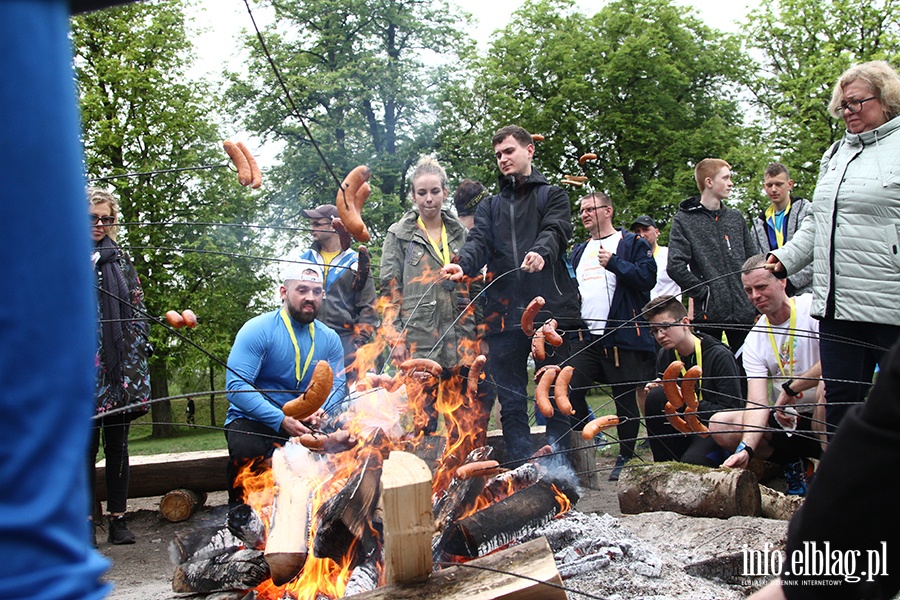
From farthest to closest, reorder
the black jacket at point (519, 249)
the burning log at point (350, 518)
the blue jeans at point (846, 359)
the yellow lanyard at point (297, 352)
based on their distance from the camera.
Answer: the black jacket at point (519, 249) → the yellow lanyard at point (297, 352) → the blue jeans at point (846, 359) → the burning log at point (350, 518)

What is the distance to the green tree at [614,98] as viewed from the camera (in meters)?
23.3

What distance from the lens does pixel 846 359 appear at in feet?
14.3

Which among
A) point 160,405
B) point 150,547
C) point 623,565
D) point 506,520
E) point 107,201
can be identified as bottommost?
point 160,405

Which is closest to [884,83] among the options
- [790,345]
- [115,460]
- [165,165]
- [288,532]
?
[790,345]

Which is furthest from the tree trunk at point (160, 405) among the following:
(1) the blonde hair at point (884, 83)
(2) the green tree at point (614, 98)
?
(1) the blonde hair at point (884, 83)

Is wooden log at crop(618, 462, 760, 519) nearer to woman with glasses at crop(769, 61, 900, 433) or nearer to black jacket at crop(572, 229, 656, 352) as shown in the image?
woman with glasses at crop(769, 61, 900, 433)

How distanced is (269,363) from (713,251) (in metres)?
3.89

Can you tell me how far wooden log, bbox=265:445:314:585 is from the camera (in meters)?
3.55

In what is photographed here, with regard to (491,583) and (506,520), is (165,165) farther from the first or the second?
(491,583)

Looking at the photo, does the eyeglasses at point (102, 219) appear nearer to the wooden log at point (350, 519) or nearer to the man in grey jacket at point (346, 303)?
the man in grey jacket at point (346, 303)

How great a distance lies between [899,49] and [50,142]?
2165 centimetres

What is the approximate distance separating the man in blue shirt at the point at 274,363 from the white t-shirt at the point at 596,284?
91.2 inches

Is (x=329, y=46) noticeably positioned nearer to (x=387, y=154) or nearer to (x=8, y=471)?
(x=387, y=154)

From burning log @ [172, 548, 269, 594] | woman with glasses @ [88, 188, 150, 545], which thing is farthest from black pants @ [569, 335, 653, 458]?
woman with glasses @ [88, 188, 150, 545]
